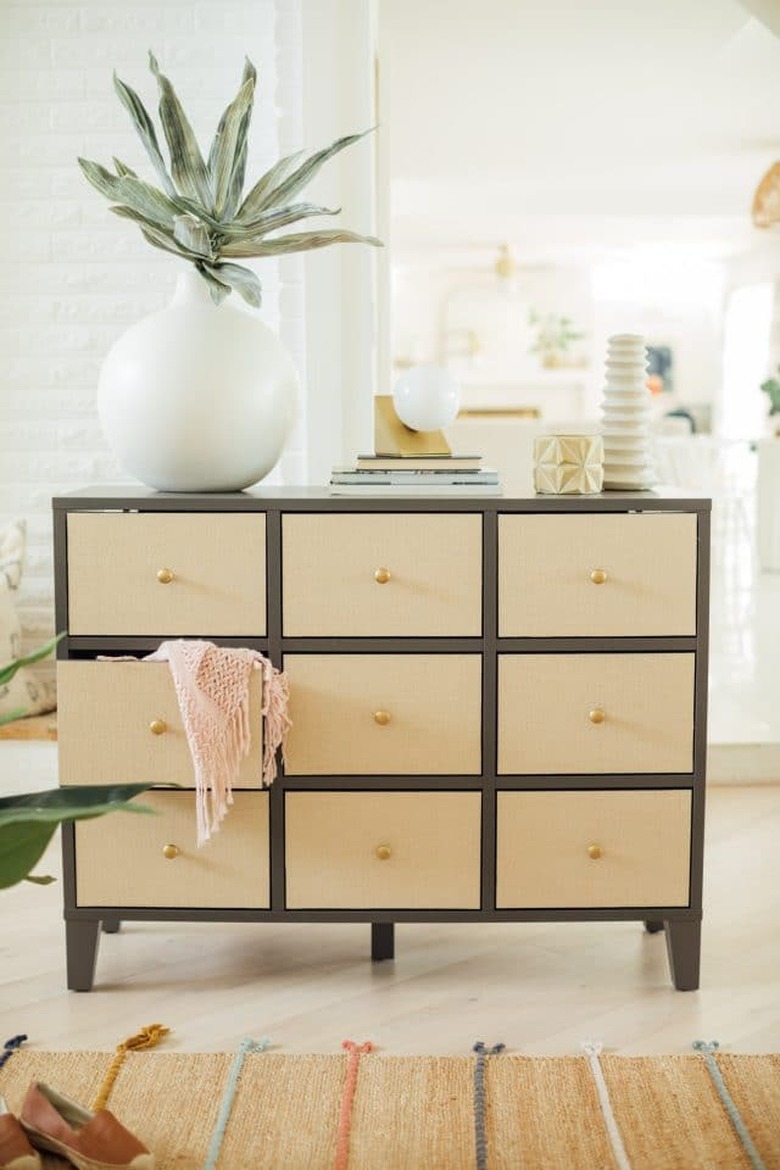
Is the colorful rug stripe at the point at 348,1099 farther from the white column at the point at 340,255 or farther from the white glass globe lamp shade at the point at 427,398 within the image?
the white column at the point at 340,255

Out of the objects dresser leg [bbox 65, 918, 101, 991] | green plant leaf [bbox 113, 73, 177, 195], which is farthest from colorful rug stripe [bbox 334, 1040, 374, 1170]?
green plant leaf [bbox 113, 73, 177, 195]

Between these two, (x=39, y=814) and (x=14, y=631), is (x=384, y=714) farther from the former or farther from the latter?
(x=14, y=631)

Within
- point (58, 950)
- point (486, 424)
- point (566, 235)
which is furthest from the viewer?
point (566, 235)

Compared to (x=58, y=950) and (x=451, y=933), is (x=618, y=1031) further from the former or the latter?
(x=58, y=950)

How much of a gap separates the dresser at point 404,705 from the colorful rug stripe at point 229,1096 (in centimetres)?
24

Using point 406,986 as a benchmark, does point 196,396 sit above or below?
above

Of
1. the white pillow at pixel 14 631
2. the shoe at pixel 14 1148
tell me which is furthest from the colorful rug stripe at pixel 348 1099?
the white pillow at pixel 14 631

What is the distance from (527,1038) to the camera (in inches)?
82.3

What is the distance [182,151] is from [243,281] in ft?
0.74

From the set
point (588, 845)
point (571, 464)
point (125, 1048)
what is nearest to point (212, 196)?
point (571, 464)

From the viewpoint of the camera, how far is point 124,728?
2.16 meters

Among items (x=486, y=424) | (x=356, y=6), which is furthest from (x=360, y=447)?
(x=486, y=424)

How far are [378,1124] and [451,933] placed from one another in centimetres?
72

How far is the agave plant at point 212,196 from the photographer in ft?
7.04
